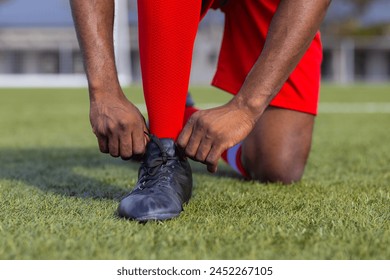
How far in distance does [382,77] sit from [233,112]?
1001 inches

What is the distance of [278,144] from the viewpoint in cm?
191

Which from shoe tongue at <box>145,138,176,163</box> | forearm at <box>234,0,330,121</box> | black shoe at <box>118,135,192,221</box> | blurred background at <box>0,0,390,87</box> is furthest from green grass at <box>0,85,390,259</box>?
blurred background at <box>0,0,390,87</box>

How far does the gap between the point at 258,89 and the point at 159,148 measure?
26 cm

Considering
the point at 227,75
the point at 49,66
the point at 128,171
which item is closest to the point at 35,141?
the point at 128,171

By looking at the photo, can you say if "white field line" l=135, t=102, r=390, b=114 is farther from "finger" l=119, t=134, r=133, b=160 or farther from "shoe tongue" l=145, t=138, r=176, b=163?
"finger" l=119, t=134, r=133, b=160

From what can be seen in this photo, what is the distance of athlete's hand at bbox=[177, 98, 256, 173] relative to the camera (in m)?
1.18

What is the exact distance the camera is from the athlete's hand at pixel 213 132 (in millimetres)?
1179

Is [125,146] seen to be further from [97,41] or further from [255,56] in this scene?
[255,56]

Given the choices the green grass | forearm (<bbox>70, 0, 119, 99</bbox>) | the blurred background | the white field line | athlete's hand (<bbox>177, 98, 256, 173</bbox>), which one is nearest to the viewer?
the green grass

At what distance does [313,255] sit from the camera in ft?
3.19

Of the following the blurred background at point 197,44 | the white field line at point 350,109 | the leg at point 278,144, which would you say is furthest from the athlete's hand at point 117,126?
the blurred background at point 197,44

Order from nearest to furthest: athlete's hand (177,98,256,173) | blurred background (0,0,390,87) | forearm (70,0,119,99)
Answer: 1. athlete's hand (177,98,256,173)
2. forearm (70,0,119,99)
3. blurred background (0,0,390,87)

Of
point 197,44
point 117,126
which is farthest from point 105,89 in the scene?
point 197,44
